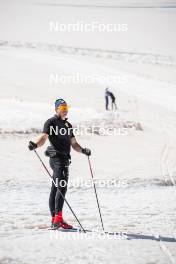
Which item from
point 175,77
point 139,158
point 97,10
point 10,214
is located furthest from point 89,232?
point 97,10

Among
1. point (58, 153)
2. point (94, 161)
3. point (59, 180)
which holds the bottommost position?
point (59, 180)

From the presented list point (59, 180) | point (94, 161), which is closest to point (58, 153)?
point (59, 180)

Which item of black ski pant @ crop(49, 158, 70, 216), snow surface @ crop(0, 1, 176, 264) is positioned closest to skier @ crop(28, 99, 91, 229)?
black ski pant @ crop(49, 158, 70, 216)

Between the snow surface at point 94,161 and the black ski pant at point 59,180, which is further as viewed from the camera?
the black ski pant at point 59,180

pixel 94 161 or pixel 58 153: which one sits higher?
pixel 94 161

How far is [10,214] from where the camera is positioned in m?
7.88

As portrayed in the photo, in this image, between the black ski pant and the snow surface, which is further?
the black ski pant

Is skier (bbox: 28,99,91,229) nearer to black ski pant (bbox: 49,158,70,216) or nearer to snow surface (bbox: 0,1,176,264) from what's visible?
black ski pant (bbox: 49,158,70,216)

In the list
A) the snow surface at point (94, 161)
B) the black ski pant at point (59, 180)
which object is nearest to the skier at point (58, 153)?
the black ski pant at point (59, 180)

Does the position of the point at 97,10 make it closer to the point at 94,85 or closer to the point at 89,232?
the point at 94,85

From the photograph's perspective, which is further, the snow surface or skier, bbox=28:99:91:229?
skier, bbox=28:99:91:229

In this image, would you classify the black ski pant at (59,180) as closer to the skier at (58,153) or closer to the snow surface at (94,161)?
the skier at (58,153)

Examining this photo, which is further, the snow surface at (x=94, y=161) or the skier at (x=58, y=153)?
the skier at (x=58, y=153)

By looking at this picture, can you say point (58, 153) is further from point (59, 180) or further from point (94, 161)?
point (94, 161)
